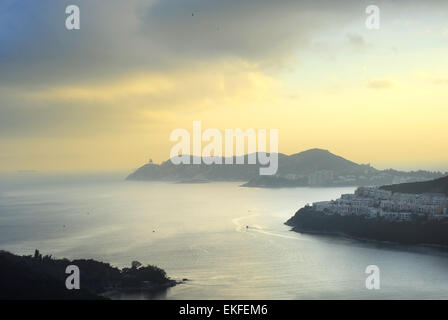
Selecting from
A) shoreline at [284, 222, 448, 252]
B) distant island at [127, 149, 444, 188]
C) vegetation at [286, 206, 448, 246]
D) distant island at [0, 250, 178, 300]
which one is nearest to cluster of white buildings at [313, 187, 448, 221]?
vegetation at [286, 206, 448, 246]

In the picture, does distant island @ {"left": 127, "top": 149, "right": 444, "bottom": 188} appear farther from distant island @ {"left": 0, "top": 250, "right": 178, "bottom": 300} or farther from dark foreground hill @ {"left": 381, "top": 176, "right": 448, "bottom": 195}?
distant island @ {"left": 0, "top": 250, "right": 178, "bottom": 300}

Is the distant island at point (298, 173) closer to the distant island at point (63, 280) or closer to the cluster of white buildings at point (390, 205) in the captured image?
the cluster of white buildings at point (390, 205)

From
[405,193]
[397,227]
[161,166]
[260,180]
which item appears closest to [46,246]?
[397,227]

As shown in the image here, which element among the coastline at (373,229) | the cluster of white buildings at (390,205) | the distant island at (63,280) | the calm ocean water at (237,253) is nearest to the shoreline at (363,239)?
the coastline at (373,229)

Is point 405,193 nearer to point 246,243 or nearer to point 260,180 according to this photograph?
point 246,243

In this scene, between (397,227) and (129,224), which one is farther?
(129,224)

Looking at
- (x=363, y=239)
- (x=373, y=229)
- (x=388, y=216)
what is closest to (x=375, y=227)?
(x=373, y=229)

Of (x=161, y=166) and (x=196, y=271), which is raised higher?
(x=161, y=166)
